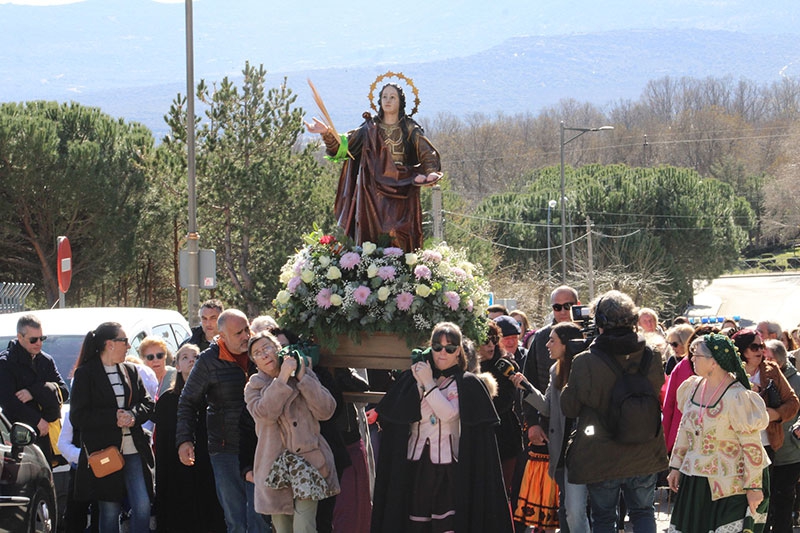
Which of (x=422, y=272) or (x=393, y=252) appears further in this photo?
(x=393, y=252)

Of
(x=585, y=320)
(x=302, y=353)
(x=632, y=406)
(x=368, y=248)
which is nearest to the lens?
(x=632, y=406)

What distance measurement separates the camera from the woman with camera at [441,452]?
7.08 meters

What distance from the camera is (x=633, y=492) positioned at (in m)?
7.35

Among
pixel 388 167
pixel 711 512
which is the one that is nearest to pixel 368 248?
pixel 388 167

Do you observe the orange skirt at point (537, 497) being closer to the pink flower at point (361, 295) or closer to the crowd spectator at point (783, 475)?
the pink flower at point (361, 295)

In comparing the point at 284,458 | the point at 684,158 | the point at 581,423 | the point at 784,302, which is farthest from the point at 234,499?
the point at 684,158

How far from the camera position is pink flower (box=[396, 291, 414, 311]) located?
26.8 feet

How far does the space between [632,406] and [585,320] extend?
3.87 ft

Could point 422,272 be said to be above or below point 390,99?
below

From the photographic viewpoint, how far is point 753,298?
230 feet

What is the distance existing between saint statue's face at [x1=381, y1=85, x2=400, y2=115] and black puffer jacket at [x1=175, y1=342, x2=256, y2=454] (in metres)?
2.37

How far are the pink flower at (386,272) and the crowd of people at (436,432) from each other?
0.82m

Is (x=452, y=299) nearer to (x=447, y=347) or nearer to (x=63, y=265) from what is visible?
(x=447, y=347)

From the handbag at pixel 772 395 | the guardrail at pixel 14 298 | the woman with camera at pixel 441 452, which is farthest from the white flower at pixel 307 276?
the guardrail at pixel 14 298
